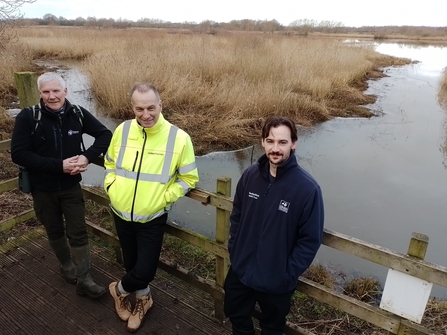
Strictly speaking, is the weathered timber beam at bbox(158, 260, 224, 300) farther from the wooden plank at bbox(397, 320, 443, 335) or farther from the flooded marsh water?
the flooded marsh water

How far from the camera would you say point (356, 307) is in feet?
6.72

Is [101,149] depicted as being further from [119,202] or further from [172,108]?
[172,108]

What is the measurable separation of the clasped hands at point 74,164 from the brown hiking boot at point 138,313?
104 cm

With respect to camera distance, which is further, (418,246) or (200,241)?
(200,241)

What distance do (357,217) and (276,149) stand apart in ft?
14.0

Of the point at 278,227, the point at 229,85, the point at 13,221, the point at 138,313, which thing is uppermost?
the point at 278,227

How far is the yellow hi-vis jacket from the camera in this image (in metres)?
2.22

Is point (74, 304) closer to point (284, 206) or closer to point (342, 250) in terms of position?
point (284, 206)

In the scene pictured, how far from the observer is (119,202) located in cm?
226

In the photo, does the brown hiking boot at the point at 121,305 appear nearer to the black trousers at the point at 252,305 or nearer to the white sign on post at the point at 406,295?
the black trousers at the point at 252,305

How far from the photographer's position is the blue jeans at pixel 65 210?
8.38 ft

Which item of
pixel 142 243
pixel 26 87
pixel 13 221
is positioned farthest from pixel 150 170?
pixel 13 221

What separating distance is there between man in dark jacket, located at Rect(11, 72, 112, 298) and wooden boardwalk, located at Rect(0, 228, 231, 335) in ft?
0.60

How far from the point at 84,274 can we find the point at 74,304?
0.80 feet
